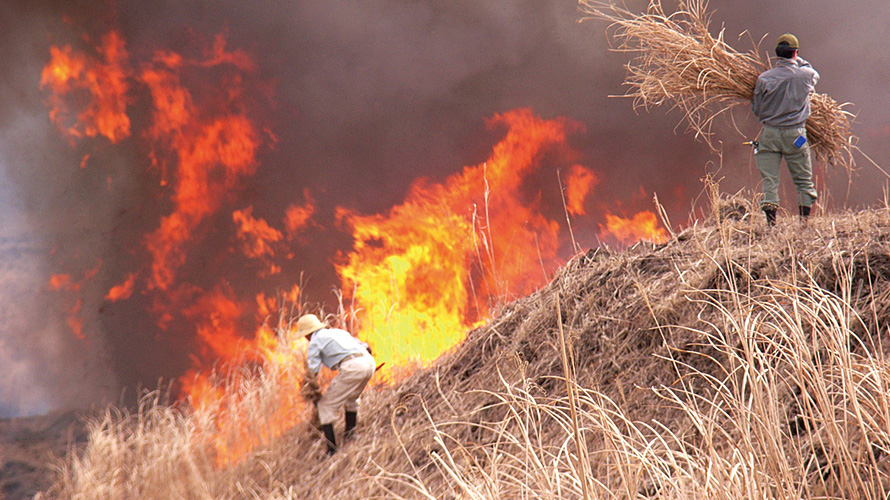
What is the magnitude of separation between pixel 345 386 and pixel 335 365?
0.67ft

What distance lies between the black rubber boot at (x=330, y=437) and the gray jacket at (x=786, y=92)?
468 centimetres

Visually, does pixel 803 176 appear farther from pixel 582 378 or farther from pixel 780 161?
pixel 582 378

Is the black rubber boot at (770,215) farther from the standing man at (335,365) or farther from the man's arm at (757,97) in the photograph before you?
the standing man at (335,365)

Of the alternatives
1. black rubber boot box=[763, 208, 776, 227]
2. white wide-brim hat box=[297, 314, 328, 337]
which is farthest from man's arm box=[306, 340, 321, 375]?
black rubber boot box=[763, 208, 776, 227]

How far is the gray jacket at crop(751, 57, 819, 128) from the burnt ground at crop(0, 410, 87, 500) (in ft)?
35.7

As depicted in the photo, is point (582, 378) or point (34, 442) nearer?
point (582, 378)

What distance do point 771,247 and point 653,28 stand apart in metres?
2.22

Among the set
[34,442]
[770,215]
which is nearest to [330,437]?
[770,215]

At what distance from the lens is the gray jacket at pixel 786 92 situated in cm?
547

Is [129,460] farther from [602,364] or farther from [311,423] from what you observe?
[602,364]

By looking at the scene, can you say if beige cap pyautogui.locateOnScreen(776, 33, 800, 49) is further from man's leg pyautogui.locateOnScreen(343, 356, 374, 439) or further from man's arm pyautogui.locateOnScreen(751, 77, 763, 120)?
man's leg pyautogui.locateOnScreen(343, 356, 374, 439)

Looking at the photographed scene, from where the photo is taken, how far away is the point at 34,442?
436 inches

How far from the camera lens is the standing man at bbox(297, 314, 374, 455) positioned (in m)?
5.49

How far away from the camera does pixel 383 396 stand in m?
6.43
